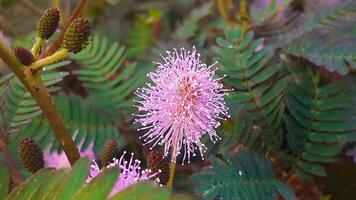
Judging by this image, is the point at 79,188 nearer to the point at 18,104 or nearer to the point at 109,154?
the point at 109,154

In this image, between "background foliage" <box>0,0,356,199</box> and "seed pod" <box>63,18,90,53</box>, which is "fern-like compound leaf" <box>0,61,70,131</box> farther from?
"seed pod" <box>63,18,90,53</box>

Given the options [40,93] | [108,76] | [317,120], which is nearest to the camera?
[40,93]

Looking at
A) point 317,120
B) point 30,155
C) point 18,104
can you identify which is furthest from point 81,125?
point 317,120

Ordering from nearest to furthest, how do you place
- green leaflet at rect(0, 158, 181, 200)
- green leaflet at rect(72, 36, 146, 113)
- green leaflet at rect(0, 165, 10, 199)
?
1. green leaflet at rect(0, 158, 181, 200)
2. green leaflet at rect(0, 165, 10, 199)
3. green leaflet at rect(72, 36, 146, 113)

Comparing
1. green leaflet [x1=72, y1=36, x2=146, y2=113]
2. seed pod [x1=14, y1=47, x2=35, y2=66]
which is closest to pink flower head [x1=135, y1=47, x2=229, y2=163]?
seed pod [x1=14, y1=47, x2=35, y2=66]

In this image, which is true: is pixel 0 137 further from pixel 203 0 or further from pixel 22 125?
pixel 203 0

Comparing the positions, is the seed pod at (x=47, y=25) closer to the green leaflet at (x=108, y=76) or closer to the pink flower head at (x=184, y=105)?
the pink flower head at (x=184, y=105)
